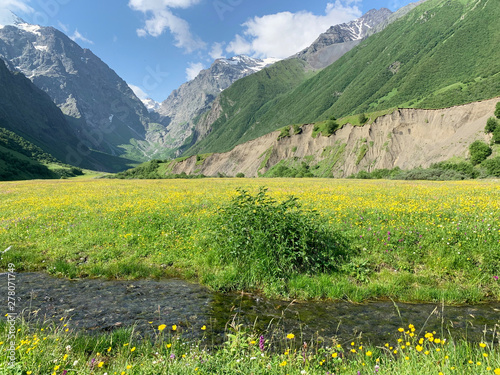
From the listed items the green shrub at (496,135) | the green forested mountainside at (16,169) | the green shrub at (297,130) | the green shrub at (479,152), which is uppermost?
the green shrub at (297,130)

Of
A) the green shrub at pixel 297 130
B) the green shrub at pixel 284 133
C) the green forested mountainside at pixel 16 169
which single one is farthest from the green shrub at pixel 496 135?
the green forested mountainside at pixel 16 169

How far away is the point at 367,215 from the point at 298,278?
739 cm

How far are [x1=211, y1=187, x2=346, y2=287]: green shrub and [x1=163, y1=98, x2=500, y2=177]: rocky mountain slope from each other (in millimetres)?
86611

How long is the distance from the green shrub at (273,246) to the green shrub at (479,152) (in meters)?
79.2

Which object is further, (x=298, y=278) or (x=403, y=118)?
(x=403, y=118)

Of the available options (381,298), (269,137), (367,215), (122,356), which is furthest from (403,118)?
(122,356)

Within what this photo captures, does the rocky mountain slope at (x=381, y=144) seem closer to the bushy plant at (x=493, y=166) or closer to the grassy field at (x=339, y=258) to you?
the bushy plant at (x=493, y=166)

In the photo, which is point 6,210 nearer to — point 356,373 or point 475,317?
point 356,373

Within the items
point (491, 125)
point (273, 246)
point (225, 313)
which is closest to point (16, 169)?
point (273, 246)

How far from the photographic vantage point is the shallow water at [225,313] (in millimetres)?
6621

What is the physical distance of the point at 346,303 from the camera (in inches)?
322

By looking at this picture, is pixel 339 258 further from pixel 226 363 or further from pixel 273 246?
pixel 226 363

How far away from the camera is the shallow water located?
6.62 meters

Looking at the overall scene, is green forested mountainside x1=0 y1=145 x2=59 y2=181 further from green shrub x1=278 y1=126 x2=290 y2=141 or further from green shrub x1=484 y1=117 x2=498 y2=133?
green shrub x1=484 y1=117 x2=498 y2=133
